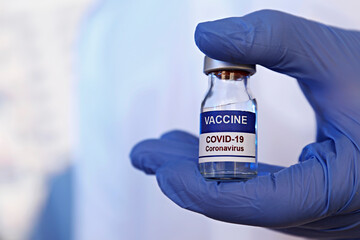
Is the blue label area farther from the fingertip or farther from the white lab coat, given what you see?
the white lab coat

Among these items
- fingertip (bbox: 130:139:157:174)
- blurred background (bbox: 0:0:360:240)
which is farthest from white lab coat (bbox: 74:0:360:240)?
fingertip (bbox: 130:139:157:174)

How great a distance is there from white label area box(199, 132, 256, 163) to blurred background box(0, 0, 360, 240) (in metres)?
0.77

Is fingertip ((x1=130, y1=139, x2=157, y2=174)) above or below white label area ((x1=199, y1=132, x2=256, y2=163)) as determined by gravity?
below

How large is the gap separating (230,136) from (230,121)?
33 millimetres

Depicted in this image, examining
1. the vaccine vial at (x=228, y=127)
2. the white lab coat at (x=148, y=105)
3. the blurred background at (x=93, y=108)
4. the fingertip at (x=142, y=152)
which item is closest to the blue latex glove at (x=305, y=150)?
the vaccine vial at (x=228, y=127)

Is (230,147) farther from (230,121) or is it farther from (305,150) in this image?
(305,150)

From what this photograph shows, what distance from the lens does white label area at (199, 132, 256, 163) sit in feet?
3.31

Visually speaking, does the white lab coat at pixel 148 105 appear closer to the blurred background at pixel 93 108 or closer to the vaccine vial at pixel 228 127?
the blurred background at pixel 93 108

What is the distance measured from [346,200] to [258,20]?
1.53 feet

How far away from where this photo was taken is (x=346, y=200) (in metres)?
1.06

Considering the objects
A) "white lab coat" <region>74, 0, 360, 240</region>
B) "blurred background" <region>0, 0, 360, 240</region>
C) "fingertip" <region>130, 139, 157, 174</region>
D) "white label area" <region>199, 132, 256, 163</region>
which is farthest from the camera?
"blurred background" <region>0, 0, 360, 240</region>

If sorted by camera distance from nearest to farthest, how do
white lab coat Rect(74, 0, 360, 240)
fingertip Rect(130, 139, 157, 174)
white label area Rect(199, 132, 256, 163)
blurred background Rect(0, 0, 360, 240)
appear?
1. white label area Rect(199, 132, 256, 163)
2. fingertip Rect(130, 139, 157, 174)
3. white lab coat Rect(74, 0, 360, 240)
4. blurred background Rect(0, 0, 360, 240)

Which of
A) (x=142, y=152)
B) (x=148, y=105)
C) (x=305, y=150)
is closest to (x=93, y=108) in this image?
(x=148, y=105)

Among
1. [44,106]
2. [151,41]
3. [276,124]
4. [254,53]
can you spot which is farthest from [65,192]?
[254,53]
